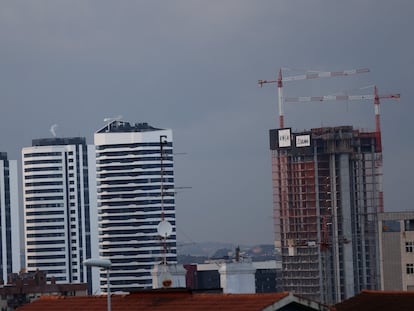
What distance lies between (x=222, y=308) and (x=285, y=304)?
1492 mm

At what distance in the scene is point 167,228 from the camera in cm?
4891

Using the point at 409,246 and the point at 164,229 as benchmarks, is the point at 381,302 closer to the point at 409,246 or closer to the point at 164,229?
the point at 164,229

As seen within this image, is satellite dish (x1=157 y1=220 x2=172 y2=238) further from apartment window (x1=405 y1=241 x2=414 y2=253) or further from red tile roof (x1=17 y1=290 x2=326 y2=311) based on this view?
apartment window (x1=405 y1=241 x2=414 y2=253)

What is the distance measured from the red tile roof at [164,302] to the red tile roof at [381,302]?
8.00 meters

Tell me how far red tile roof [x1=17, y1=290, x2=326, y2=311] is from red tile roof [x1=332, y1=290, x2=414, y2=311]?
26.3 feet

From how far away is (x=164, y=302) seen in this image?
36.8 meters

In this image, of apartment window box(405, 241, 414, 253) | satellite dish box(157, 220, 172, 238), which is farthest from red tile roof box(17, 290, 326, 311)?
apartment window box(405, 241, 414, 253)

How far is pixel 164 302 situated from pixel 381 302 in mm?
11293

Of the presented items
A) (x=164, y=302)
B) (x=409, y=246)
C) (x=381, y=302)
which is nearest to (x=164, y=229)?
(x=381, y=302)

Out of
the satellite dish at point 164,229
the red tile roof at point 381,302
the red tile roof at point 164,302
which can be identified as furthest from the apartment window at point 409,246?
the red tile roof at point 164,302

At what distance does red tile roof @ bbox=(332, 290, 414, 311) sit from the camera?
4475cm

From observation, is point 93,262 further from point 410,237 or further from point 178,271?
point 410,237

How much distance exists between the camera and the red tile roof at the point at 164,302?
34781 mm

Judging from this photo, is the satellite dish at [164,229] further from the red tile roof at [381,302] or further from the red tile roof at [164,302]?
the red tile roof at [164,302]
